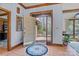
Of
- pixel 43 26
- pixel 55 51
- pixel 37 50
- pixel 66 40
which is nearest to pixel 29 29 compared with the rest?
pixel 43 26

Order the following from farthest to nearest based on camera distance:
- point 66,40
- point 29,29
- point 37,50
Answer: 1. point 29,29
2. point 66,40
3. point 37,50

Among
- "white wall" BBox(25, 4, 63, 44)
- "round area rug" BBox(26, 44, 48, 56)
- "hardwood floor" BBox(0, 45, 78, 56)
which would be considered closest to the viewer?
"round area rug" BBox(26, 44, 48, 56)

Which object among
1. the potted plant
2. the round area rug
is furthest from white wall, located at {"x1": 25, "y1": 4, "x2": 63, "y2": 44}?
the round area rug

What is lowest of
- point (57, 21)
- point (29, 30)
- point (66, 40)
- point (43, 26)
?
point (66, 40)

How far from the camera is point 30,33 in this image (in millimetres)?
3830

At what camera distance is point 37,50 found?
10.8ft

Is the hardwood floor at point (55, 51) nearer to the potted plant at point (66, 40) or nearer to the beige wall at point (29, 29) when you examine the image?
the potted plant at point (66, 40)

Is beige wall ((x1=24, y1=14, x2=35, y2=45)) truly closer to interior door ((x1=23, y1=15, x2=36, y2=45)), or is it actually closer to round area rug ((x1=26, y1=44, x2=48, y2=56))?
interior door ((x1=23, y1=15, x2=36, y2=45))

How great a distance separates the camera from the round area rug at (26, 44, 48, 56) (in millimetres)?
3229

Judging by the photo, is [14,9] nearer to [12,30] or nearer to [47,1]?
[12,30]

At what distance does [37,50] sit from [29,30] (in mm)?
771

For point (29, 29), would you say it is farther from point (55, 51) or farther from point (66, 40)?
point (66, 40)

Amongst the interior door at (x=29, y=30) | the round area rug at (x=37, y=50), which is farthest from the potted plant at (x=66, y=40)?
the interior door at (x=29, y=30)

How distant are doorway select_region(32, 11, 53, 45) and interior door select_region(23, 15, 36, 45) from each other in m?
0.11
